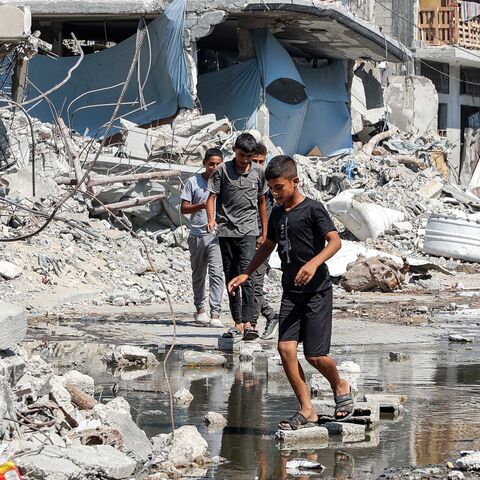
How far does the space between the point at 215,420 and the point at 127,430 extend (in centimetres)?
91

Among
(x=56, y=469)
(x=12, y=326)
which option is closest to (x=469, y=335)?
(x=12, y=326)

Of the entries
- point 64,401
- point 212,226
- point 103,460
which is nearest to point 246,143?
point 212,226

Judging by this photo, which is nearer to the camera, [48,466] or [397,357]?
[48,466]

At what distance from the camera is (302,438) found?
255 inches

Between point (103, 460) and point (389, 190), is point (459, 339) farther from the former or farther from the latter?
point (389, 190)

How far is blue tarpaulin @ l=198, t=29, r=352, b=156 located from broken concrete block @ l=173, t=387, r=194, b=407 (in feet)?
62.6

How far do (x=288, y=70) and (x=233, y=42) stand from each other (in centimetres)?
291

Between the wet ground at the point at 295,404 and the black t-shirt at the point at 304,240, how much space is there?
874 mm

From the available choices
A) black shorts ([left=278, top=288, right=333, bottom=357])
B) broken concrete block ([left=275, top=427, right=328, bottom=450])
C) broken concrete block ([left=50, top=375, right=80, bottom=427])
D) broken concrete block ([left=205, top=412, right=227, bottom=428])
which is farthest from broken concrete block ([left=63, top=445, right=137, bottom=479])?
black shorts ([left=278, top=288, right=333, bottom=357])

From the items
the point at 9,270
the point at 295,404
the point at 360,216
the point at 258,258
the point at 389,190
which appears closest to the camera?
the point at 258,258

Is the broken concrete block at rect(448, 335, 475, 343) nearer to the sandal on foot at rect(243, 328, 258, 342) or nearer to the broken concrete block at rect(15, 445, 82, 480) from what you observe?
the sandal on foot at rect(243, 328, 258, 342)

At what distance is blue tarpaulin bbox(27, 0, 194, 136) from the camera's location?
83.6 feet

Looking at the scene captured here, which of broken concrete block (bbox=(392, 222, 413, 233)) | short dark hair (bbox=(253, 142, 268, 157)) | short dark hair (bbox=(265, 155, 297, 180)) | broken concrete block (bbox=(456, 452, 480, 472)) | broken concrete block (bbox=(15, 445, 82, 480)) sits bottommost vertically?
broken concrete block (bbox=(392, 222, 413, 233))

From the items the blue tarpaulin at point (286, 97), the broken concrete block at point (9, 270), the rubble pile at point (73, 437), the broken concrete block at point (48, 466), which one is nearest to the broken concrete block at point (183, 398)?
the rubble pile at point (73, 437)
